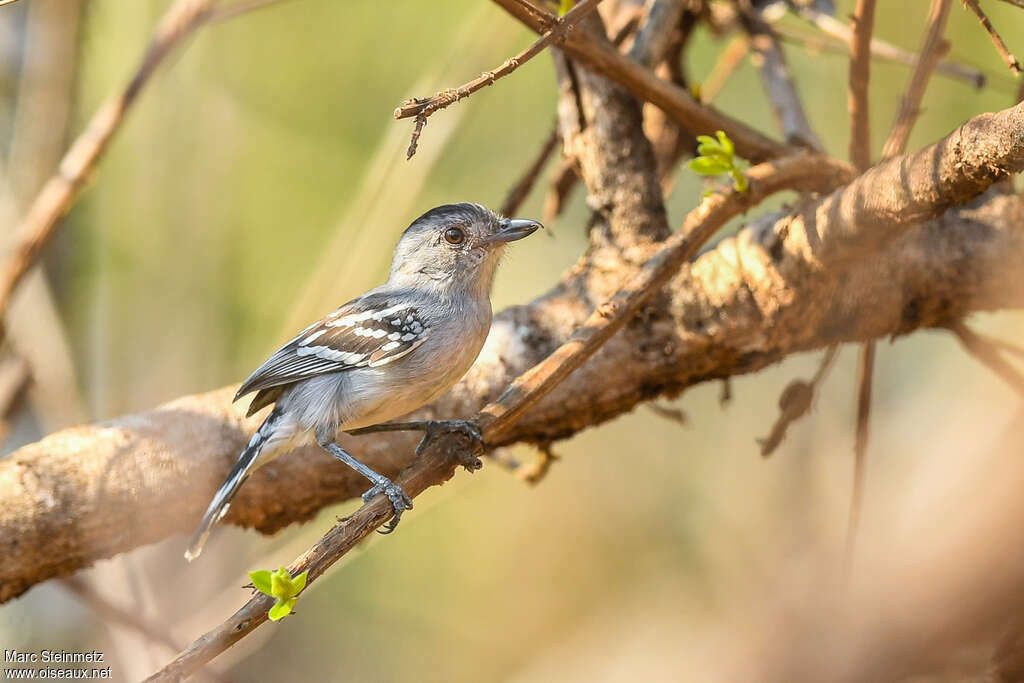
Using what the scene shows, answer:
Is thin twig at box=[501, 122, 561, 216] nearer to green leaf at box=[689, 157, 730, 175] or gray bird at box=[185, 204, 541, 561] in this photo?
gray bird at box=[185, 204, 541, 561]

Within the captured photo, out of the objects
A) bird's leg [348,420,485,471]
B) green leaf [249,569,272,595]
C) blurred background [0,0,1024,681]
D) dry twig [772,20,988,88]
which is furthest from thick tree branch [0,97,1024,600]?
green leaf [249,569,272,595]

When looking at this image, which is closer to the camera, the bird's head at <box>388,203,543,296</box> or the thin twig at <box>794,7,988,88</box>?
the bird's head at <box>388,203,543,296</box>

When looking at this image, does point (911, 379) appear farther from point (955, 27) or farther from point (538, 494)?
point (538, 494)

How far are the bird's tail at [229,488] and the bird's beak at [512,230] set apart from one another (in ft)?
3.44

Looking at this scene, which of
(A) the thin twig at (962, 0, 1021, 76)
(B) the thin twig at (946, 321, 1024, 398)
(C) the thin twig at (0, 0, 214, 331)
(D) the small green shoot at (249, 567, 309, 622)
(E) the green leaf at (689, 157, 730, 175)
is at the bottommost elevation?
(B) the thin twig at (946, 321, 1024, 398)

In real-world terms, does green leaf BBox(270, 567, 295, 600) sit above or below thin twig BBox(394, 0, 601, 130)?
below

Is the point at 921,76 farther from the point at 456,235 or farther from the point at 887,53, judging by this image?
the point at 456,235

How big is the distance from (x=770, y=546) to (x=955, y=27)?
2.92 meters

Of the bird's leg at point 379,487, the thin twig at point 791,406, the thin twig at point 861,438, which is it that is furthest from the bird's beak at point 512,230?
the thin twig at point 861,438

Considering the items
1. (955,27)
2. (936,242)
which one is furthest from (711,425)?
(936,242)

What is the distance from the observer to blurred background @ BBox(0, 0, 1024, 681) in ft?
14.5

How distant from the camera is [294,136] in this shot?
6.57 metres

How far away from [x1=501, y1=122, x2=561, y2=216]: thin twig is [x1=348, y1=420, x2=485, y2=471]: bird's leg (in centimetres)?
122

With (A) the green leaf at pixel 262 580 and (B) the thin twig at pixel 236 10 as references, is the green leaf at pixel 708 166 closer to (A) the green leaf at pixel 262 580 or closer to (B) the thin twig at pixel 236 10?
(A) the green leaf at pixel 262 580
